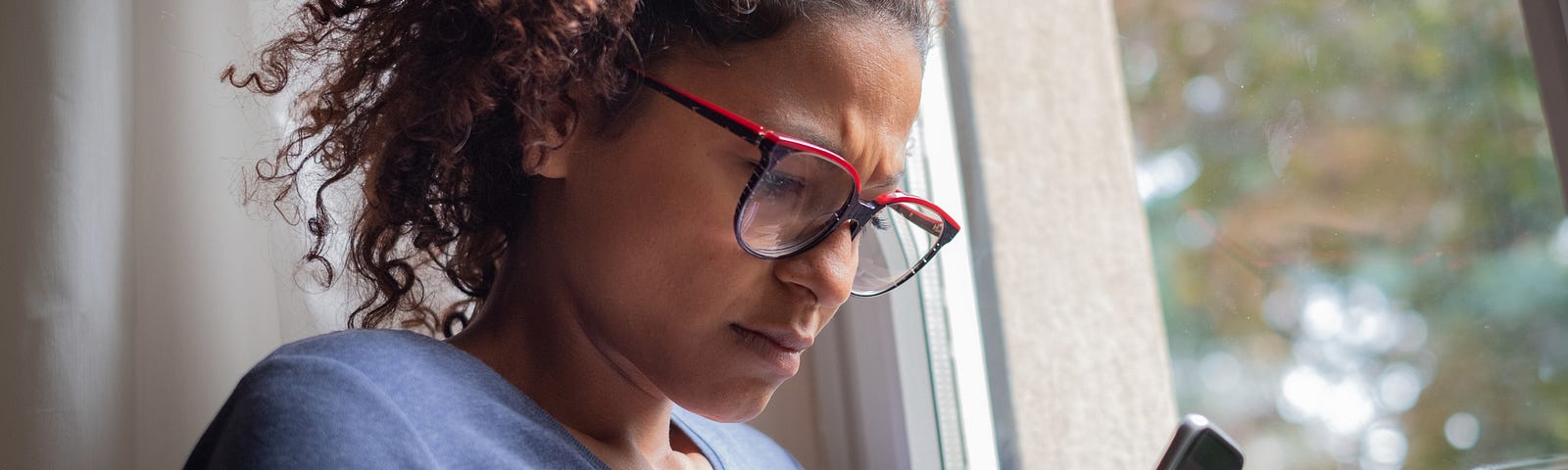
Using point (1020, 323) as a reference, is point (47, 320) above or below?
above

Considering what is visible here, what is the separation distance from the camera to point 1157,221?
1084mm

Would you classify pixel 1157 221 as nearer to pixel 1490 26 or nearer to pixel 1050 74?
pixel 1050 74

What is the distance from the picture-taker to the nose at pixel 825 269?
0.75 meters

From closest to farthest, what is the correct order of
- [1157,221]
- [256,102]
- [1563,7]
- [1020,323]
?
[1563,7]
[256,102]
[1157,221]
[1020,323]

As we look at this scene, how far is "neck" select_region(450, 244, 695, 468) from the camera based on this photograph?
0.79 metres

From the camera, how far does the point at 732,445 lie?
1.01 meters

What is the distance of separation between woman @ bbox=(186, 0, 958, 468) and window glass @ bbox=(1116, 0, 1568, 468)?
0.31 meters

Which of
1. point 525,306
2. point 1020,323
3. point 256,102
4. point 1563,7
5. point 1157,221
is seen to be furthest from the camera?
point 1020,323

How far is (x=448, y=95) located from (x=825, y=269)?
272 millimetres

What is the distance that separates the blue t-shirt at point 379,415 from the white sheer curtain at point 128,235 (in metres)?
0.23

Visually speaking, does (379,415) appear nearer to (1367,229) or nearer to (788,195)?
(788,195)

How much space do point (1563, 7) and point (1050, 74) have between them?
1.87 feet

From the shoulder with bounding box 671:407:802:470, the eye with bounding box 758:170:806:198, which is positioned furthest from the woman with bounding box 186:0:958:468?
the shoulder with bounding box 671:407:802:470

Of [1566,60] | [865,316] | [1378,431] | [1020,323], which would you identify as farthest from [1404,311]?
[865,316]
